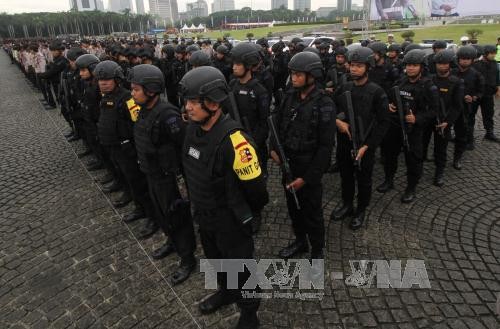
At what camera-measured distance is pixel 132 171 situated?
4.57 m

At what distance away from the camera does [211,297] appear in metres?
3.46

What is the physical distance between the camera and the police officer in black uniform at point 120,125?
4.44 metres

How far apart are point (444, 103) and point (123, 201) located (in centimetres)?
546

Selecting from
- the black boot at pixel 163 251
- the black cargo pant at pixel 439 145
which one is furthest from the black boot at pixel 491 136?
the black boot at pixel 163 251

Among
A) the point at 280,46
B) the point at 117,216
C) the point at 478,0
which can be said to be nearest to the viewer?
the point at 117,216

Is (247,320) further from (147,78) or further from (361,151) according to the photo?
(147,78)

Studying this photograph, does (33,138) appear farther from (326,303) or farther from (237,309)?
(326,303)

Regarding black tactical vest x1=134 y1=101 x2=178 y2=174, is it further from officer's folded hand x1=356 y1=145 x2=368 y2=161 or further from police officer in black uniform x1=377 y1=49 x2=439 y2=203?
police officer in black uniform x1=377 y1=49 x2=439 y2=203

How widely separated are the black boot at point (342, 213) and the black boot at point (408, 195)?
0.94 metres

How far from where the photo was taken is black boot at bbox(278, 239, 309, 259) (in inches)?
164

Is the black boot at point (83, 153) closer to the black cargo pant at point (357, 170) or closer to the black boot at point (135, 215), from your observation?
the black boot at point (135, 215)

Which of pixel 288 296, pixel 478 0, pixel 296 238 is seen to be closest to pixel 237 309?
pixel 288 296

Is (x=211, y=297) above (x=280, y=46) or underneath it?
underneath

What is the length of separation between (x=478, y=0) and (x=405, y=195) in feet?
106
